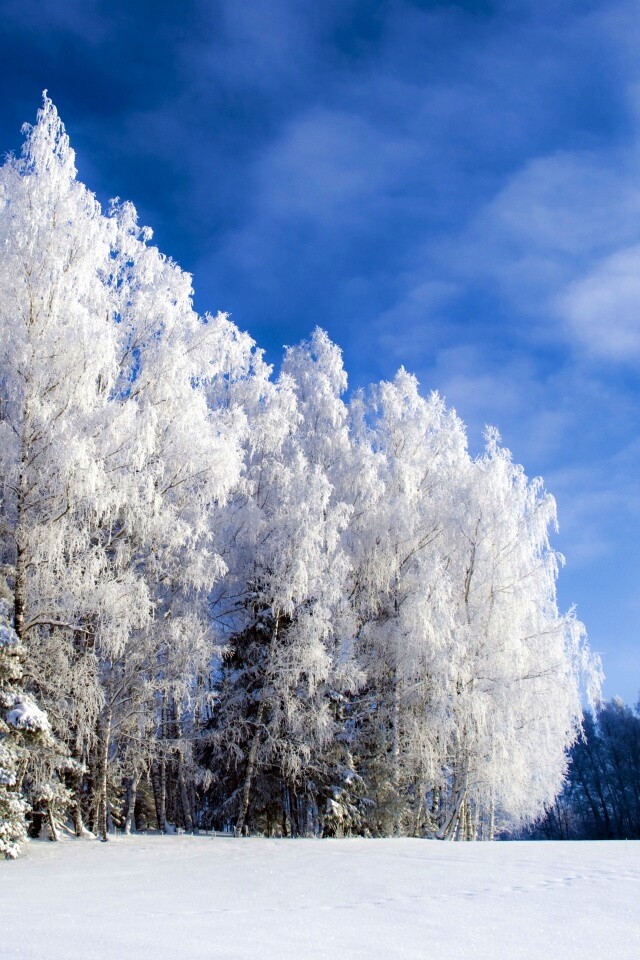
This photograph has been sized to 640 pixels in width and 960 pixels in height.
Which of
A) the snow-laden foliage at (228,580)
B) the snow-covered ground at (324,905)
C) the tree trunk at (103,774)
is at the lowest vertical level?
the snow-covered ground at (324,905)

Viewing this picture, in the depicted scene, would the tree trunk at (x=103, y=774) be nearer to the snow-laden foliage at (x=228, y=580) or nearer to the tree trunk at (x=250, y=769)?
the snow-laden foliage at (x=228, y=580)

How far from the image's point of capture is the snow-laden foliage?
11.4m

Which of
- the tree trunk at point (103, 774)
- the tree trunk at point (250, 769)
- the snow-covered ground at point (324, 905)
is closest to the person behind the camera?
the snow-covered ground at point (324, 905)

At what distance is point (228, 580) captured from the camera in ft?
54.9

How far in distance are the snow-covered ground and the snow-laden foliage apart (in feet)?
9.39

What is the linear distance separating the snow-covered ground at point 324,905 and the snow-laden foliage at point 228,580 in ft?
9.39

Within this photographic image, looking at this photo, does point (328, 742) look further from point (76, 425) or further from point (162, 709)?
point (76, 425)

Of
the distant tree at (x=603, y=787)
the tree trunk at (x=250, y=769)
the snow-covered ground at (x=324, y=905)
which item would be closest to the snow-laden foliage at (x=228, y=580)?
the tree trunk at (x=250, y=769)

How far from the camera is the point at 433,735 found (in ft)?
50.6

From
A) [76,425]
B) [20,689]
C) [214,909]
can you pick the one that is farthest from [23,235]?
[214,909]

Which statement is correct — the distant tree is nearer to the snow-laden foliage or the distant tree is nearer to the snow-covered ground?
the snow-laden foliage

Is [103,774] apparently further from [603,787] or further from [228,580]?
[603,787]

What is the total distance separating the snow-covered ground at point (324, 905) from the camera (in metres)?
4.06

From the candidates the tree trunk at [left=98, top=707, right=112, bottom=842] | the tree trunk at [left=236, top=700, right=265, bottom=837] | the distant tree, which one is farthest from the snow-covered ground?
the distant tree
